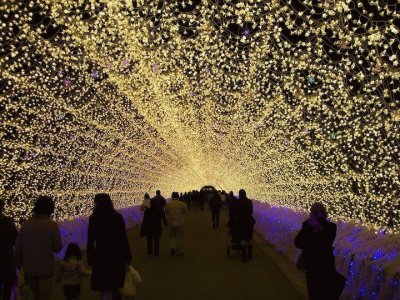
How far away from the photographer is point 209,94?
878 inches

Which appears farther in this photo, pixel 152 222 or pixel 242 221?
pixel 152 222

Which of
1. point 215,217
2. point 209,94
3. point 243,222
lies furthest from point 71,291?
point 215,217

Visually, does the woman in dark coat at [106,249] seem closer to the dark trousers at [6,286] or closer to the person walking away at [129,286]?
the person walking away at [129,286]

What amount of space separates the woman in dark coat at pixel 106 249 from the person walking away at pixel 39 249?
54 centimetres

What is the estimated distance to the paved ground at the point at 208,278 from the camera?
10914 mm

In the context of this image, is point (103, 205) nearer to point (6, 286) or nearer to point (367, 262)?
point (6, 286)

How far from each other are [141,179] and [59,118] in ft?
80.7

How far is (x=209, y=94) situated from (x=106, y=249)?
47.7 feet

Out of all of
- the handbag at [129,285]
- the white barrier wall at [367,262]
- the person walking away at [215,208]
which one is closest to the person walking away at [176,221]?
the white barrier wall at [367,262]

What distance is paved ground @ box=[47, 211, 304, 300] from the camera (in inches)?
430

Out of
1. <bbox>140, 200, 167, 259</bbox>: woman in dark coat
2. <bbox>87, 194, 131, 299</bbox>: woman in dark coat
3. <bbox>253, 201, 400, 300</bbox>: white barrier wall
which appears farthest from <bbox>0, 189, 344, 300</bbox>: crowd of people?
<bbox>140, 200, 167, 259</bbox>: woman in dark coat

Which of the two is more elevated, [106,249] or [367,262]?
[106,249]

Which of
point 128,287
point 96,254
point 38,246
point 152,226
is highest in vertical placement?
point 152,226

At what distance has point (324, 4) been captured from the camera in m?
9.60
